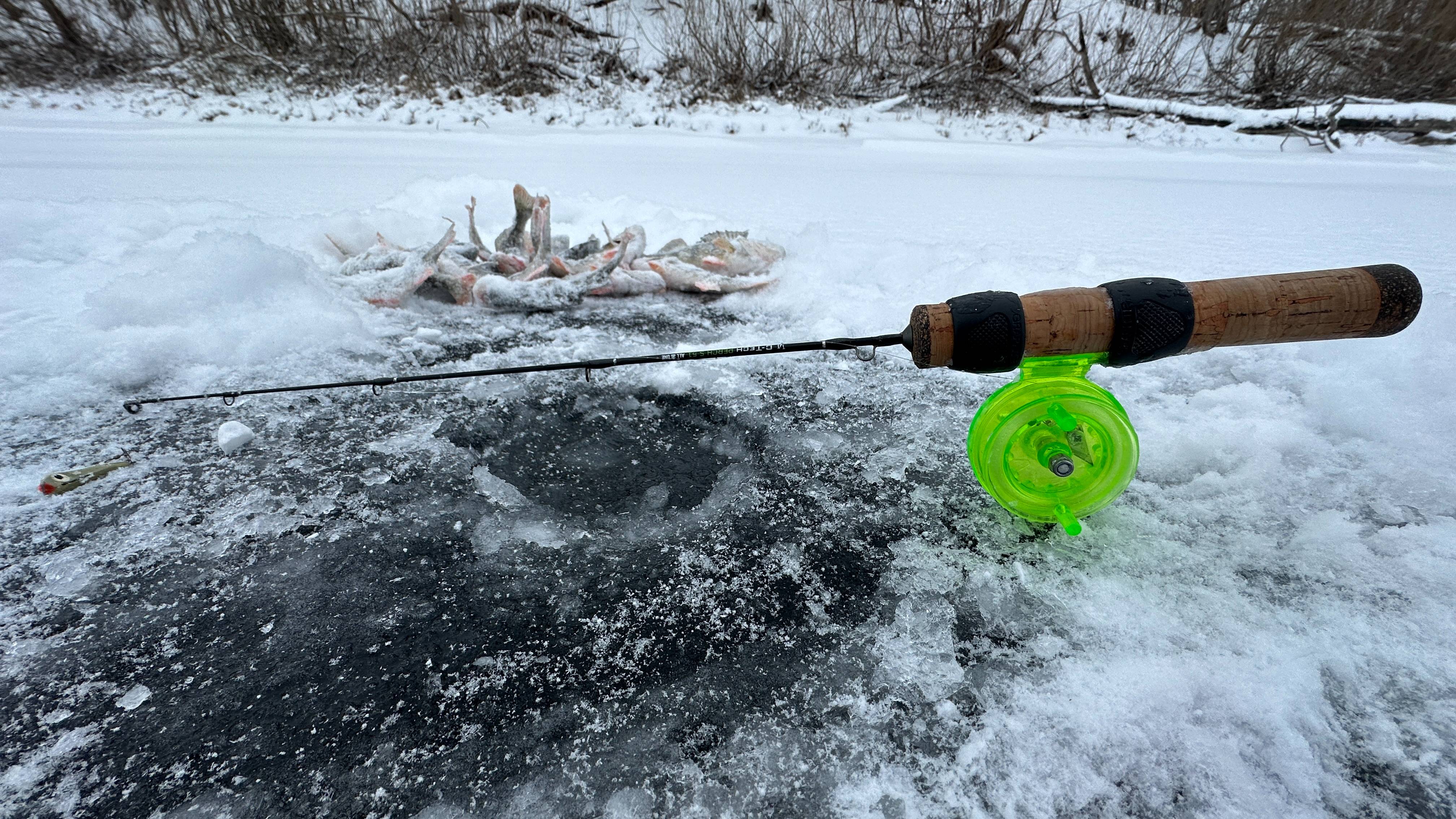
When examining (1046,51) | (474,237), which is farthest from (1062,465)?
(1046,51)

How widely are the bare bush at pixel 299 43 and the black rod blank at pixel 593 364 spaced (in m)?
8.17

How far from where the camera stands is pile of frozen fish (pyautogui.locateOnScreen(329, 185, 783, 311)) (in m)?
2.74

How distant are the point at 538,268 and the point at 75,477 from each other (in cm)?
177

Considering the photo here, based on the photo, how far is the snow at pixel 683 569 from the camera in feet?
3.24

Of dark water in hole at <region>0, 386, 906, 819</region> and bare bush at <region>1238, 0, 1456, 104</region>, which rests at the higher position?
bare bush at <region>1238, 0, 1456, 104</region>

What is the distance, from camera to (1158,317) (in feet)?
3.78

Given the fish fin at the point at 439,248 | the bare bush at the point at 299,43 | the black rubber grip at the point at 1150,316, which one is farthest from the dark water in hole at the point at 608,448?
the bare bush at the point at 299,43

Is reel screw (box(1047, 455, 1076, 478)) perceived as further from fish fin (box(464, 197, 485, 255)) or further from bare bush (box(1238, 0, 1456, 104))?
bare bush (box(1238, 0, 1456, 104))

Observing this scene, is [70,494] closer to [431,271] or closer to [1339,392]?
[431,271]

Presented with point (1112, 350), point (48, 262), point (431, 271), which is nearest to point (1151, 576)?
point (1112, 350)

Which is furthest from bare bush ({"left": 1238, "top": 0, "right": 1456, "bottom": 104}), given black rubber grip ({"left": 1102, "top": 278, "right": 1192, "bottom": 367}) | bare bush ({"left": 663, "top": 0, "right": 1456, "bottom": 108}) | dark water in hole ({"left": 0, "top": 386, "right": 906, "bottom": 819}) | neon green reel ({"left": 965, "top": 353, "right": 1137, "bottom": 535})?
dark water in hole ({"left": 0, "top": 386, "right": 906, "bottom": 819})

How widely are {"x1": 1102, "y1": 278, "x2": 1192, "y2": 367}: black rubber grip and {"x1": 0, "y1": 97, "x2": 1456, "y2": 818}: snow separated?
0.45 m

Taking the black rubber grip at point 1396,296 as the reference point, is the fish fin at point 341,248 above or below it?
below

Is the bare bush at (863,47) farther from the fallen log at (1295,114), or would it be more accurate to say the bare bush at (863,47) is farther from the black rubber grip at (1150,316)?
the black rubber grip at (1150,316)
